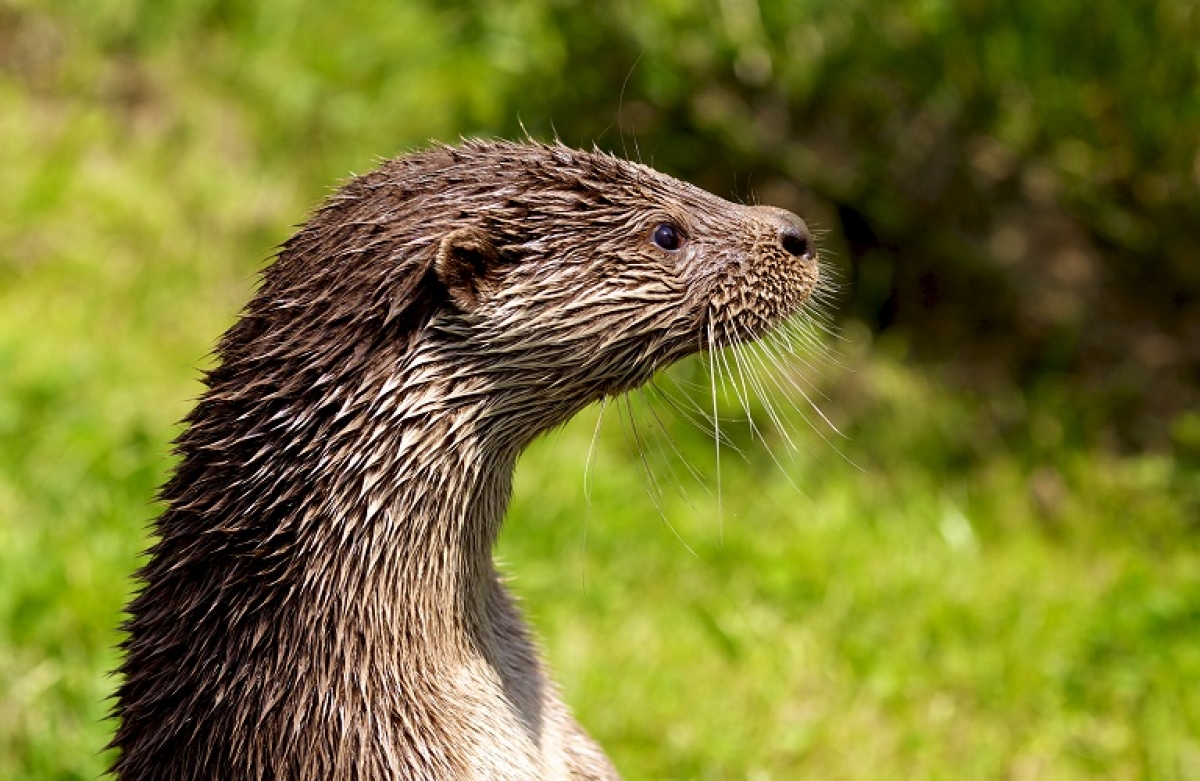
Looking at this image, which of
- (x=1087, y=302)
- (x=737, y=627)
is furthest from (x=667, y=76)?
(x=737, y=627)

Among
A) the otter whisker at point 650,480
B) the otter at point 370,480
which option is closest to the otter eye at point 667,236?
the otter at point 370,480

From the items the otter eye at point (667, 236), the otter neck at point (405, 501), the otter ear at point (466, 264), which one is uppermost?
the otter eye at point (667, 236)

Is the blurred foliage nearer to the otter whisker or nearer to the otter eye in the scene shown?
the otter whisker

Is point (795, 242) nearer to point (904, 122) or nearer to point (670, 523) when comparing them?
point (670, 523)

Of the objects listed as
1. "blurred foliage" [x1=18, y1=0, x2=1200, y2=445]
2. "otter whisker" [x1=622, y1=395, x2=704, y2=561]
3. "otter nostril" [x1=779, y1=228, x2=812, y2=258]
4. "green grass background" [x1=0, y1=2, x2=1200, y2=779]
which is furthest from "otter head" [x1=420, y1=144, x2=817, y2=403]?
"blurred foliage" [x1=18, y1=0, x2=1200, y2=445]

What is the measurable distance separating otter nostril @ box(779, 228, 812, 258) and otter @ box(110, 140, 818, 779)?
0.35m

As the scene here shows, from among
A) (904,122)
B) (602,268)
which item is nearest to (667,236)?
(602,268)

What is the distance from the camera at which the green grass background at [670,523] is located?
11.8ft

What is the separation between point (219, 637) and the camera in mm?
Answer: 2273

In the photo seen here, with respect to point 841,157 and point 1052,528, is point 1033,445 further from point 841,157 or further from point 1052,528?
point 841,157

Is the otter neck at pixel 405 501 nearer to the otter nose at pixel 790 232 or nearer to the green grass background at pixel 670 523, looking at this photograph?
the otter nose at pixel 790 232

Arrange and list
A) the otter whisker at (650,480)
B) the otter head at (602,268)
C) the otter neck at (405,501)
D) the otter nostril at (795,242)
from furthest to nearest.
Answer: the otter nostril at (795,242) → the otter whisker at (650,480) → the otter head at (602,268) → the otter neck at (405,501)

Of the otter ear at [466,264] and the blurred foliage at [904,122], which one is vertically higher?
the blurred foliage at [904,122]

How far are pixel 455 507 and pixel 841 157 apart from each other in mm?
3434
